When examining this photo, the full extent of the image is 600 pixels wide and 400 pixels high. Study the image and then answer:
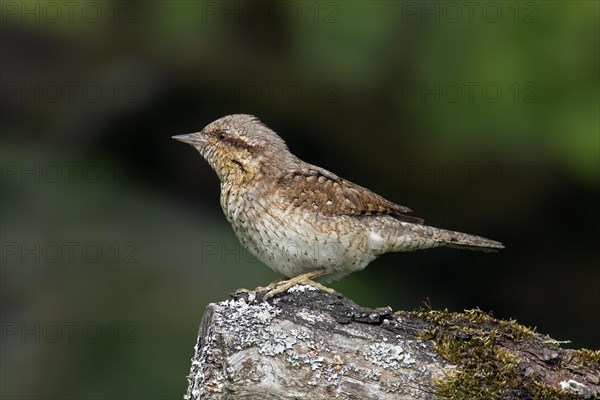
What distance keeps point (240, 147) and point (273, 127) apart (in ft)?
7.63

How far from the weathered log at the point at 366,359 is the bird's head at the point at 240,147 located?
1588mm

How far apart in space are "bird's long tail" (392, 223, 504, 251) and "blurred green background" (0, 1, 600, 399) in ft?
5.96

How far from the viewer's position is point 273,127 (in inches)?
292

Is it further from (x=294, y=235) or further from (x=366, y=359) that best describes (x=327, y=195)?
(x=366, y=359)

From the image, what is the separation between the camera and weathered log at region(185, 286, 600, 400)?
133 inches

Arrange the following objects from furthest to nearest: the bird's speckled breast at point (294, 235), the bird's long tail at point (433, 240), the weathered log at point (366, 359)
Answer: the bird's long tail at point (433, 240)
the bird's speckled breast at point (294, 235)
the weathered log at point (366, 359)

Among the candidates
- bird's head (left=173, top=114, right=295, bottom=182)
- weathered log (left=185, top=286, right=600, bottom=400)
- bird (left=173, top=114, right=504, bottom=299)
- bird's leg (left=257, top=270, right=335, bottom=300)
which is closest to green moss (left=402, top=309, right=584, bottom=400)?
weathered log (left=185, top=286, right=600, bottom=400)

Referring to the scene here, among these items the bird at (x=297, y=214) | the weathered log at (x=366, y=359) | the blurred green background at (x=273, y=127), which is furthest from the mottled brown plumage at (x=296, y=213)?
the blurred green background at (x=273, y=127)

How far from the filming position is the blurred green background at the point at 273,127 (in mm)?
6836

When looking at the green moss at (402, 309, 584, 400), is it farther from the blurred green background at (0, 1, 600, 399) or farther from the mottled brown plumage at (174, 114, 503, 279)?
the blurred green background at (0, 1, 600, 399)

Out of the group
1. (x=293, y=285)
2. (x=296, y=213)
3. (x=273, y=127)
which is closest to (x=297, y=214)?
(x=296, y=213)

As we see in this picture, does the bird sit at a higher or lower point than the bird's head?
lower

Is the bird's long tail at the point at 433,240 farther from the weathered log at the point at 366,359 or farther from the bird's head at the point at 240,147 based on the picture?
the weathered log at the point at 366,359

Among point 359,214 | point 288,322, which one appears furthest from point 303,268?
point 288,322
